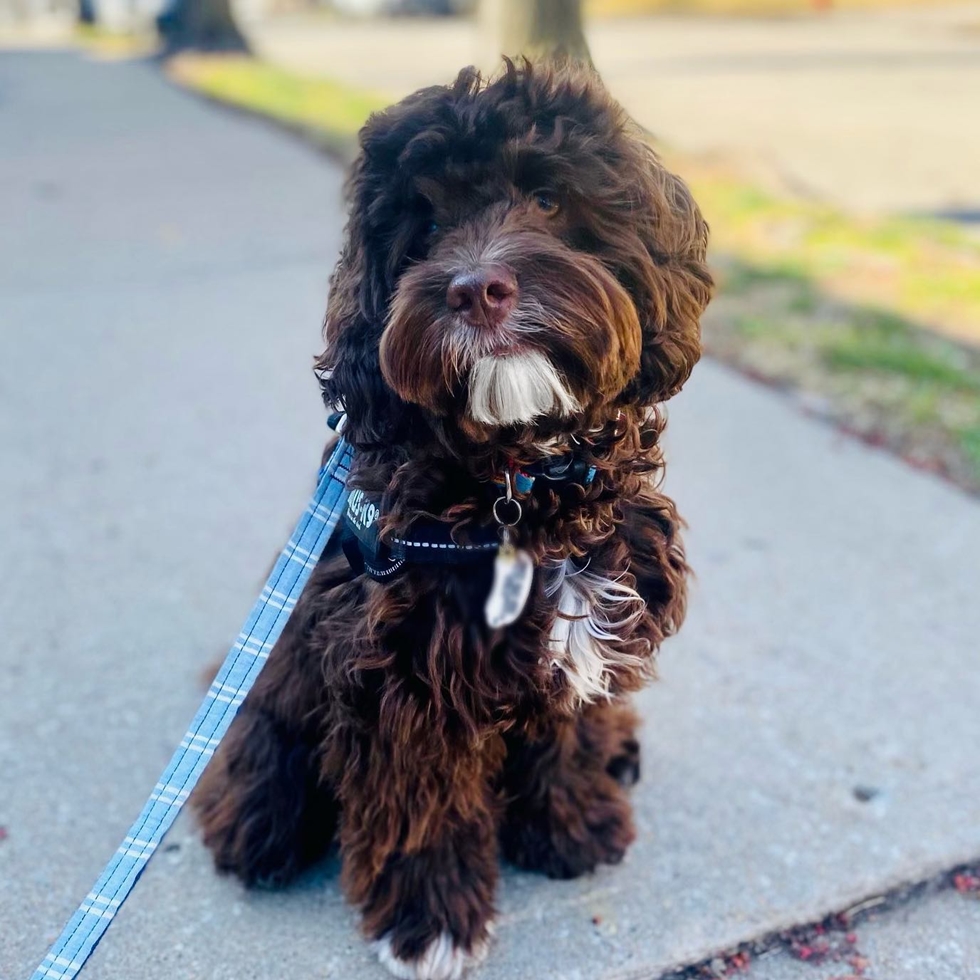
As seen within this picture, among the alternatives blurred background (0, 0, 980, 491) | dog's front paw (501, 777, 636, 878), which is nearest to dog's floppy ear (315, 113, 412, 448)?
dog's front paw (501, 777, 636, 878)

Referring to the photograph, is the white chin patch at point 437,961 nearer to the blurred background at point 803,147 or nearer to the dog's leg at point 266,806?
the dog's leg at point 266,806

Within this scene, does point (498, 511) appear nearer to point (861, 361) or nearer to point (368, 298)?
point (368, 298)

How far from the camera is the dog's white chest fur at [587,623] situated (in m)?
2.10

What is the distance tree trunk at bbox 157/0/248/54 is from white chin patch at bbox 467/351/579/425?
63.9 feet

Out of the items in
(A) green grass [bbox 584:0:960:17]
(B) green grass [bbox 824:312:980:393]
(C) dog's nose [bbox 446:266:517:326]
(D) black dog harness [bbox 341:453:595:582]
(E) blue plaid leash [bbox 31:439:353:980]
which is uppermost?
(C) dog's nose [bbox 446:266:517:326]

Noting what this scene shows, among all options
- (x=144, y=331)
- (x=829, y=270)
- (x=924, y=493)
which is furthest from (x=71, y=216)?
(x=924, y=493)

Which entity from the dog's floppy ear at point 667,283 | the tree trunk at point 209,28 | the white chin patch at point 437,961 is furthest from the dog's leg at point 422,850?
the tree trunk at point 209,28

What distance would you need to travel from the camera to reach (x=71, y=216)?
852cm

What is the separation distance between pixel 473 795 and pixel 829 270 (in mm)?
4608

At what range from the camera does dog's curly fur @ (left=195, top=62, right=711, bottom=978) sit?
1.87 m

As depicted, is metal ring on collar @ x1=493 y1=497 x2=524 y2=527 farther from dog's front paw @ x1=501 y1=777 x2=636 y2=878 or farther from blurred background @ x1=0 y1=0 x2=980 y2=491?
blurred background @ x1=0 y1=0 x2=980 y2=491

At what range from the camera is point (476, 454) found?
196 cm

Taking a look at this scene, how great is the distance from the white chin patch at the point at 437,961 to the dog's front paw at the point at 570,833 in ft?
0.86

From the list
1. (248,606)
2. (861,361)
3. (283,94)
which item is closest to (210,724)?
(248,606)
